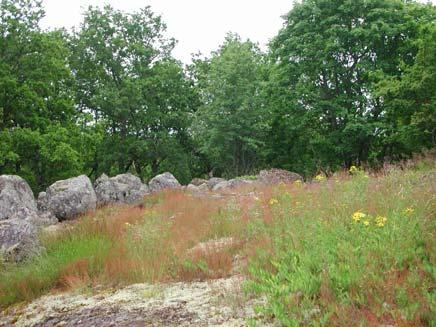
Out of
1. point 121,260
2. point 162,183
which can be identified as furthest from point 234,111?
point 121,260

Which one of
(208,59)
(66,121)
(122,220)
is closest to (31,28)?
(66,121)

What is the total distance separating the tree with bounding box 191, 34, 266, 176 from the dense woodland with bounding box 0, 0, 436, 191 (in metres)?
0.09

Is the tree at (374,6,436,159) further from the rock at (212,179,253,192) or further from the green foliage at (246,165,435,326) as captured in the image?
the green foliage at (246,165,435,326)

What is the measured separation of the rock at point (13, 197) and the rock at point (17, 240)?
387 centimetres

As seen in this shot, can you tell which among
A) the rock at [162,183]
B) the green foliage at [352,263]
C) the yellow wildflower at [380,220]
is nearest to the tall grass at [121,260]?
the green foliage at [352,263]

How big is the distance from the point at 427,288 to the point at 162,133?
31.7 metres

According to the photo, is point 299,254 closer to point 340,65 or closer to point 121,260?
point 121,260

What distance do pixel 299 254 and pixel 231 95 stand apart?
26.0 metres

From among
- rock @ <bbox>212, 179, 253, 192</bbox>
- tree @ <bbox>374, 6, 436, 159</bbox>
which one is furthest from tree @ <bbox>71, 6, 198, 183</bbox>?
tree @ <bbox>374, 6, 436, 159</bbox>

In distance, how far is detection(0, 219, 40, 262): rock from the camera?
7.73 m

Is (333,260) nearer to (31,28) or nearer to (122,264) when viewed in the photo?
(122,264)

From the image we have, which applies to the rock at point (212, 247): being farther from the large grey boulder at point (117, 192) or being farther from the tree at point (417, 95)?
the tree at point (417, 95)

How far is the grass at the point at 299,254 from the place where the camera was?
161 inches

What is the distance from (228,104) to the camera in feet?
98.9
